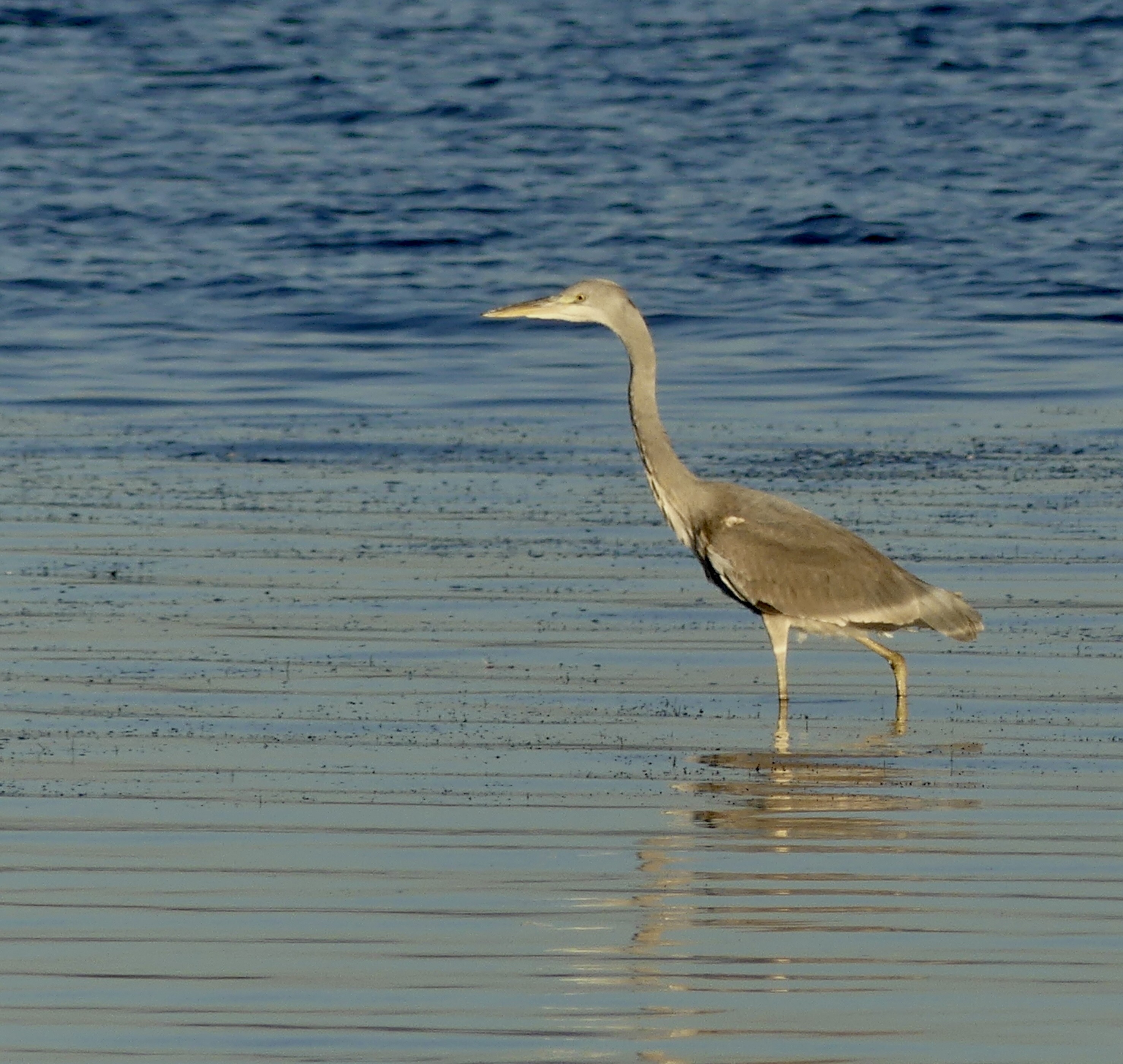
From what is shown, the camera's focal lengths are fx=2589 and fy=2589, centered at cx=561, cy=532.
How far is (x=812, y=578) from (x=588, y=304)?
178cm

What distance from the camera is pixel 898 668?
11008 millimetres

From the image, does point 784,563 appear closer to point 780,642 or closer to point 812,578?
point 812,578

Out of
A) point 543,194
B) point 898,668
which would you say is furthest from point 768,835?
point 543,194

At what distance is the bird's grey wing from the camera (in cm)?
1150

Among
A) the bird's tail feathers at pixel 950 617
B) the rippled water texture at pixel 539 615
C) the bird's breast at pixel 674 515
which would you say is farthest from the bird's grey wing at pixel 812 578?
the rippled water texture at pixel 539 615

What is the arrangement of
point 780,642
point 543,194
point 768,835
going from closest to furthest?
point 768,835, point 780,642, point 543,194

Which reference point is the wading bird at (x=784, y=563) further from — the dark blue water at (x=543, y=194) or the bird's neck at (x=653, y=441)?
the dark blue water at (x=543, y=194)

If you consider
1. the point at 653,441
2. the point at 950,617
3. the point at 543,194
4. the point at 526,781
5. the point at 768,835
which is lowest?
→ the point at 543,194

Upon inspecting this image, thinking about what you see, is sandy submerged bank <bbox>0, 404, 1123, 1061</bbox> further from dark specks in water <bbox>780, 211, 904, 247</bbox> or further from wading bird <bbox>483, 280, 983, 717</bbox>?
dark specks in water <bbox>780, 211, 904, 247</bbox>

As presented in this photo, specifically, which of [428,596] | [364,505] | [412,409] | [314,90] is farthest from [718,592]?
[314,90]

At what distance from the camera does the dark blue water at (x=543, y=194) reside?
22.1 metres

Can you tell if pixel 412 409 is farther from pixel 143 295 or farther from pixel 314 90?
pixel 314 90

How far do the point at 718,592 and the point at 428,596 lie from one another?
152 cm

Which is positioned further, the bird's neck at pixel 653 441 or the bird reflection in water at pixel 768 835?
the bird's neck at pixel 653 441
